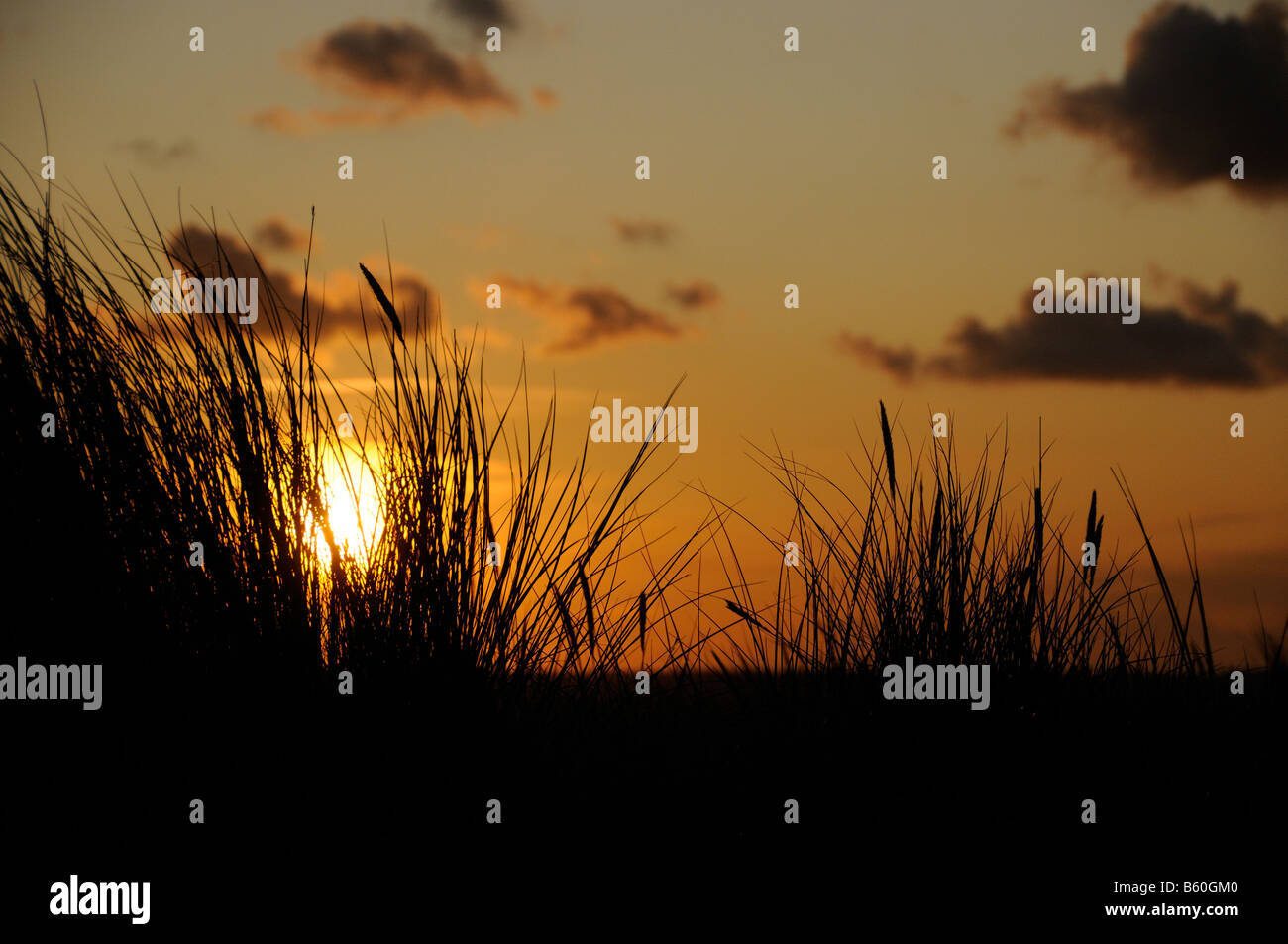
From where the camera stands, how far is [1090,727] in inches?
121

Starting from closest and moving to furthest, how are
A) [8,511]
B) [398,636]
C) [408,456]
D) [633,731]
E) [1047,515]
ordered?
[8,511] < [398,636] < [408,456] < [633,731] < [1047,515]

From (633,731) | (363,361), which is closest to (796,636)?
(633,731)

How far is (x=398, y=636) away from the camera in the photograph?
9.09ft

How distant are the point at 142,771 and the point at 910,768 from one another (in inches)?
71.4

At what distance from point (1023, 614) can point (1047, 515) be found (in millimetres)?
550

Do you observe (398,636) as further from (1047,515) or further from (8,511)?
→ (1047,515)

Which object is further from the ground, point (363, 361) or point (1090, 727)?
point (363, 361)
